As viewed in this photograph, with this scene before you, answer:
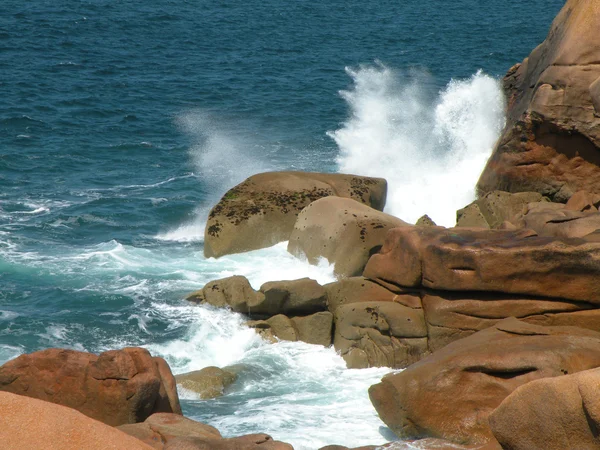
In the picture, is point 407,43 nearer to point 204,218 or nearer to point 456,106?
point 456,106

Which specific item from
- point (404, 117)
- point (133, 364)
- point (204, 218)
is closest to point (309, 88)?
point (404, 117)

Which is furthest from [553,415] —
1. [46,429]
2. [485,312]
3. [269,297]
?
[269,297]

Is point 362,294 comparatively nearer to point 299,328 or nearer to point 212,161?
point 299,328

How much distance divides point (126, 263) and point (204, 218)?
4.86m

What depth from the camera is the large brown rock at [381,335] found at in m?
19.3

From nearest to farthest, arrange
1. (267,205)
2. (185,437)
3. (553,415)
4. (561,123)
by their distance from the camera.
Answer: (553,415) → (185,437) → (561,123) → (267,205)

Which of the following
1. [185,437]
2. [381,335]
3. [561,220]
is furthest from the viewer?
[561,220]

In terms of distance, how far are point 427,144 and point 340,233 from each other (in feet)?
40.8

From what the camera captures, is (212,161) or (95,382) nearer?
(95,382)

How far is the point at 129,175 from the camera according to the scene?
35.2 metres

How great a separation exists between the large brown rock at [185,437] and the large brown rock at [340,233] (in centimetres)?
999

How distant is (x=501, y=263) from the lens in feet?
60.1

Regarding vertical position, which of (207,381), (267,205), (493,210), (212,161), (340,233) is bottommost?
(207,381)

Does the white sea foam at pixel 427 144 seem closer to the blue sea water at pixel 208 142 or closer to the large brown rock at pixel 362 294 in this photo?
the blue sea water at pixel 208 142
